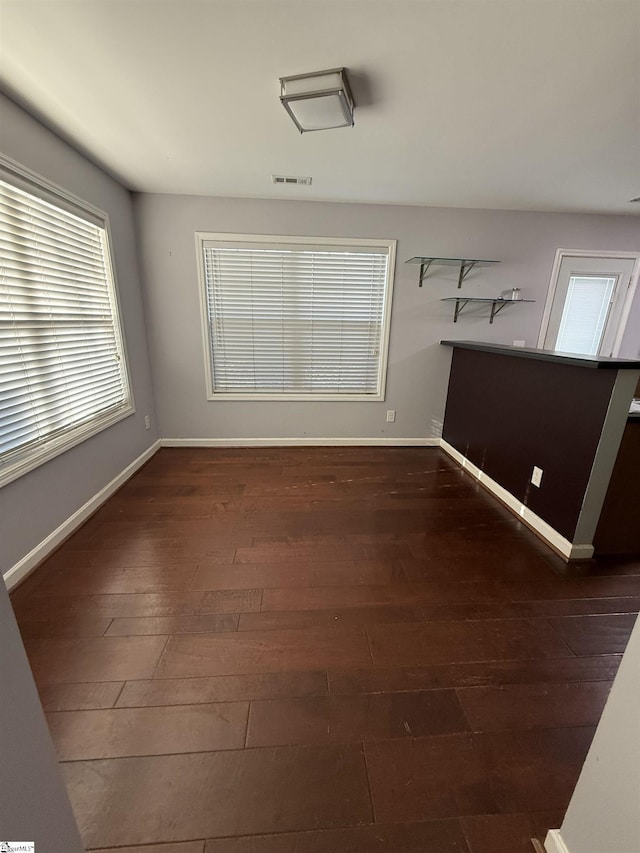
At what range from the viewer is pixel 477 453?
298 cm

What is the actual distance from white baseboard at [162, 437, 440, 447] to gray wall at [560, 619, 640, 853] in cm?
303

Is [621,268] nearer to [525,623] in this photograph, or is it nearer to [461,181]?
[461,181]

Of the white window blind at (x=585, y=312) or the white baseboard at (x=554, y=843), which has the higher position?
the white window blind at (x=585, y=312)

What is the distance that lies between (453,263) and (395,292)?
1.96 feet

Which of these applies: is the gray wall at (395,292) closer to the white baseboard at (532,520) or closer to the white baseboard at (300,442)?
the white baseboard at (300,442)

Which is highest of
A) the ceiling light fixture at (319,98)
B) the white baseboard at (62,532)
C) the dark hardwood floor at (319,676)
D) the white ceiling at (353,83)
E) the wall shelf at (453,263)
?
the white ceiling at (353,83)

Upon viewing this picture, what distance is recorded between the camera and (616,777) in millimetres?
668

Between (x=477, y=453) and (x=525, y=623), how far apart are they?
1.66m

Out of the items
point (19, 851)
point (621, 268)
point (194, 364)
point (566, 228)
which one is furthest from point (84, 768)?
point (621, 268)

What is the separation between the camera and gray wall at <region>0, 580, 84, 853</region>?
552mm

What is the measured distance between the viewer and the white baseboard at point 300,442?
11.8ft

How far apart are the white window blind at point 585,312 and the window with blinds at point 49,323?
14.2ft

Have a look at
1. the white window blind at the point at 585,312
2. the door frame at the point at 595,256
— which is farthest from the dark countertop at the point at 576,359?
the white window blind at the point at 585,312

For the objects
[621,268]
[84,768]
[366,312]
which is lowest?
[84,768]
